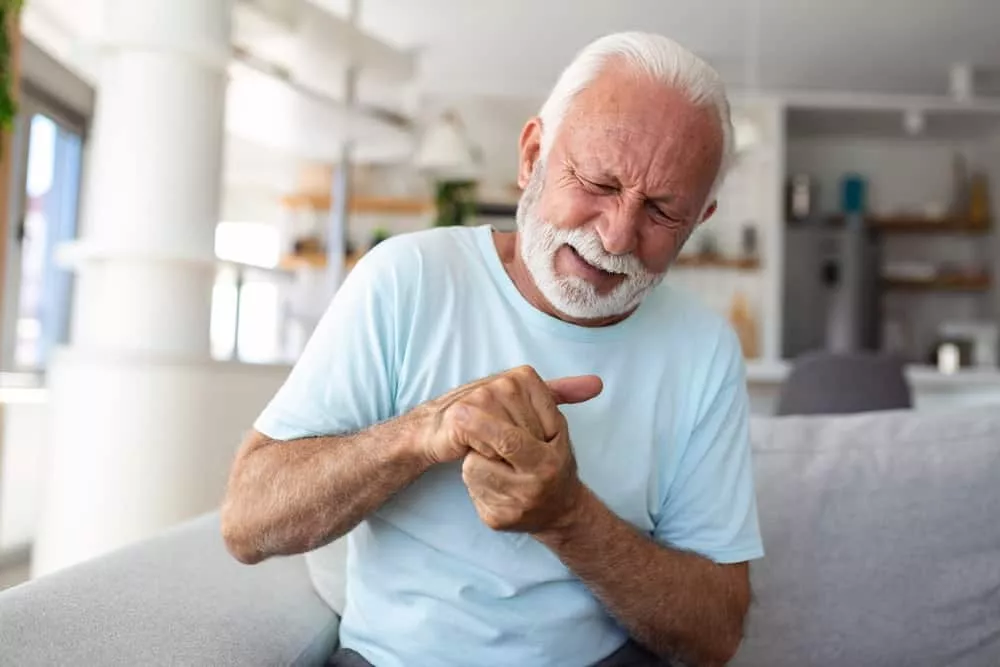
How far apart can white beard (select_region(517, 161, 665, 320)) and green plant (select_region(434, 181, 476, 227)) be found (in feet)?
15.8

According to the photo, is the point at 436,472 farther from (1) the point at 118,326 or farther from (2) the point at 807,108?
(2) the point at 807,108

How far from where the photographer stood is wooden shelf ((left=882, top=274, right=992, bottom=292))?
702cm

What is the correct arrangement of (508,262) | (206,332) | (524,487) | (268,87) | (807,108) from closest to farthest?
(524,487), (508,262), (206,332), (268,87), (807,108)

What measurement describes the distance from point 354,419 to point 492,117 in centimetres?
618

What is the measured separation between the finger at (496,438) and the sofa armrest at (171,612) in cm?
34

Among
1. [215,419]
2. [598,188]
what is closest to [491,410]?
[598,188]

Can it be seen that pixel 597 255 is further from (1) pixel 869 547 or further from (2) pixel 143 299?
(2) pixel 143 299

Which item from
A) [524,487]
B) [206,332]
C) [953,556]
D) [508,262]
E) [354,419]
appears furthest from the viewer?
[206,332]

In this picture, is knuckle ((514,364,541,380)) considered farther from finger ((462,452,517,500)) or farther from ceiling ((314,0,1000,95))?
ceiling ((314,0,1000,95))

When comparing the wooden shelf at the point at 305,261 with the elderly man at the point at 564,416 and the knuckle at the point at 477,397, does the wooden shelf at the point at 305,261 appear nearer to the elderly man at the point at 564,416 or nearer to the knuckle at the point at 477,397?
the elderly man at the point at 564,416

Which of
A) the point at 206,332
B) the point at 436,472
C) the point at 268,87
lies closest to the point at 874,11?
the point at 268,87

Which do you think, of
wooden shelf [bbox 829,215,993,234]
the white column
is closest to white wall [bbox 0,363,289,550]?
the white column

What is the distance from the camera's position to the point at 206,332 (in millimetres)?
2645

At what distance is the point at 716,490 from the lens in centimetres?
117
